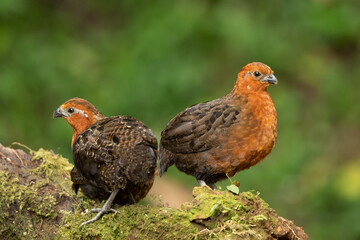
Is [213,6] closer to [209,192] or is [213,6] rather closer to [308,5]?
[308,5]

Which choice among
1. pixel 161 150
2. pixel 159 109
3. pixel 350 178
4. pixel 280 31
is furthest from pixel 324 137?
pixel 161 150

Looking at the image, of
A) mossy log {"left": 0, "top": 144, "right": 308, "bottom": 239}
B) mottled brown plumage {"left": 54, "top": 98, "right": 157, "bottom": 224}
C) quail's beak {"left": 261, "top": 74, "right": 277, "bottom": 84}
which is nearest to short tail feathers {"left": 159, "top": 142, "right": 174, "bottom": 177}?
mottled brown plumage {"left": 54, "top": 98, "right": 157, "bottom": 224}

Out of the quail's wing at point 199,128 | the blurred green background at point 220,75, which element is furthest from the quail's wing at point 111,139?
the blurred green background at point 220,75

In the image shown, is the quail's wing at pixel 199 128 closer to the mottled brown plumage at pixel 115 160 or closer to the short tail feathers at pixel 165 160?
the short tail feathers at pixel 165 160

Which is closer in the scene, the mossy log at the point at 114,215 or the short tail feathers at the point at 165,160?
the mossy log at the point at 114,215

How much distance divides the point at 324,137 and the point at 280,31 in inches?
67.8

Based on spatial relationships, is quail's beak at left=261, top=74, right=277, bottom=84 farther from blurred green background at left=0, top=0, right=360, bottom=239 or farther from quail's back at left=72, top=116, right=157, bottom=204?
blurred green background at left=0, top=0, right=360, bottom=239

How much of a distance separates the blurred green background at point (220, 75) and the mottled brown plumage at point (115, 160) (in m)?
3.52

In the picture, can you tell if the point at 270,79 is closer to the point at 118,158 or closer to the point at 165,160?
the point at 165,160

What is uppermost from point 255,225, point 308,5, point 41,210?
point 308,5

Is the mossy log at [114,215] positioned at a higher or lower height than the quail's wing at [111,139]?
lower

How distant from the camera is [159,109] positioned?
9.40 meters

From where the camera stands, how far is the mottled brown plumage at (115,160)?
5238 mm

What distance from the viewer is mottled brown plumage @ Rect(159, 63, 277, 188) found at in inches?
222
